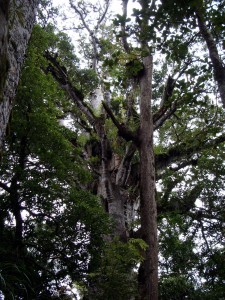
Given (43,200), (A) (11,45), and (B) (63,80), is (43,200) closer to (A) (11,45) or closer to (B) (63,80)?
(A) (11,45)

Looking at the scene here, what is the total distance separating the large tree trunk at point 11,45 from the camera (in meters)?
1.43

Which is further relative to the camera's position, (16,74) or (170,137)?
(170,137)

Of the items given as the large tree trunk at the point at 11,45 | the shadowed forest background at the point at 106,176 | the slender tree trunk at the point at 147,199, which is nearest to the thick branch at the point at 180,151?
the shadowed forest background at the point at 106,176

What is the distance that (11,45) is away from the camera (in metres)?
2.10

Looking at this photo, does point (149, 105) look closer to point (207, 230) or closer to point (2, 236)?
point (207, 230)

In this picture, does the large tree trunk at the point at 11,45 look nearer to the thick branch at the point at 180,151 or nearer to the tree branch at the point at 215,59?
the tree branch at the point at 215,59

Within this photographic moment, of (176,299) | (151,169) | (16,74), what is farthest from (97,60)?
(16,74)

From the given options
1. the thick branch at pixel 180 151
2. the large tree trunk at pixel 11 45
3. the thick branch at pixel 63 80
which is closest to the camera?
the large tree trunk at pixel 11 45

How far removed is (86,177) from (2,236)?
1534mm

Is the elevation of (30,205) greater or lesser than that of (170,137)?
lesser

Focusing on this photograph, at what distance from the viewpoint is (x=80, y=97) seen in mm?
8711

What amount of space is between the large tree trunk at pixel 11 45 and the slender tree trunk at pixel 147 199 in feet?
13.6

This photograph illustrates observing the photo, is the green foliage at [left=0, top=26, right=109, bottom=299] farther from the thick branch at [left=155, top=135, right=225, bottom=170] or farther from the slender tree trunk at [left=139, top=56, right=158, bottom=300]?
the thick branch at [left=155, top=135, right=225, bottom=170]

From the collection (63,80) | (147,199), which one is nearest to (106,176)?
(147,199)
